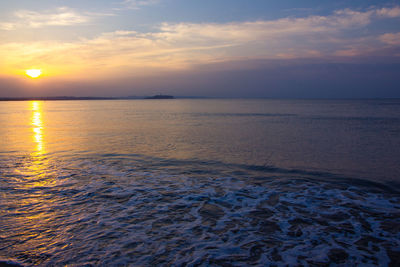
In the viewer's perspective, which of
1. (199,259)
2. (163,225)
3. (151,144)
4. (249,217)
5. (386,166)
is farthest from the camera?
(151,144)

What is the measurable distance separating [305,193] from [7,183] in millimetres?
11010

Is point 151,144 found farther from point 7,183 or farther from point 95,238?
point 95,238

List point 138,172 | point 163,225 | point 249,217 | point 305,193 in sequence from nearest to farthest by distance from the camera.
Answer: point 163,225, point 249,217, point 305,193, point 138,172

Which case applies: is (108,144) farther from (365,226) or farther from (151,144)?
(365,226)

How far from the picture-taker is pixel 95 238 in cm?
631

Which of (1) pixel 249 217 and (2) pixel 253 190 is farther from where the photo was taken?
(2) pixel 253 190

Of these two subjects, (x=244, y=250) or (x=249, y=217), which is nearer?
(x=244, y=250)

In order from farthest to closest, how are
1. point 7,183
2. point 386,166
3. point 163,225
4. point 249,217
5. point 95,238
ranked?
point 386,166, point 7,183, point 249,217, point 163,225, point 95,238

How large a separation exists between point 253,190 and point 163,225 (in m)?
4.09

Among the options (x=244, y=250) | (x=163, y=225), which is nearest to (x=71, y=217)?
(x=163, y=225)

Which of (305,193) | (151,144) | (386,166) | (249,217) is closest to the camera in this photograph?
(249,217)

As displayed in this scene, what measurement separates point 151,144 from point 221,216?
1269cm

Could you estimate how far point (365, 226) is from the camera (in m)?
7.19

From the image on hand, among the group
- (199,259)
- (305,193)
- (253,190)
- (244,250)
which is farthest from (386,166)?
(199,259)
